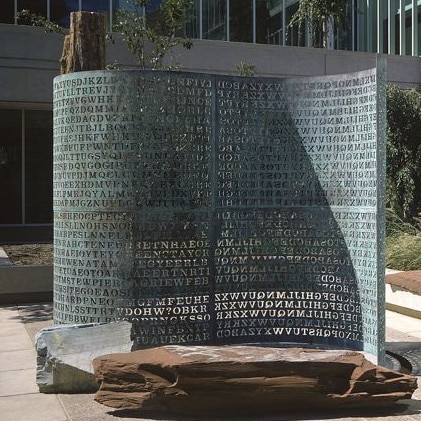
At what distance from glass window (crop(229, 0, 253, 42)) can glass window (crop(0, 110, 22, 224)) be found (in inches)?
325

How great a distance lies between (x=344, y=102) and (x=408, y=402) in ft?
9.49

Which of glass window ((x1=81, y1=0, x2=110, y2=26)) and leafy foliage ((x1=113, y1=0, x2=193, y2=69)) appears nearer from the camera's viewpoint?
leafy foliage ((x1=113, y1=0, x2=193, y2=69))

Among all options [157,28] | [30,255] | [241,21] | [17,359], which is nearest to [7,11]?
[241,21]

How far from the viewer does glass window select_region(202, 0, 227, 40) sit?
2336 cm

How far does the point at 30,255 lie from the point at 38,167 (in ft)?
26.8

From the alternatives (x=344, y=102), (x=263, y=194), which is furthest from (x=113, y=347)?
(x=344, y=102)

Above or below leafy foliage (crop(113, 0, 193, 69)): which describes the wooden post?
below

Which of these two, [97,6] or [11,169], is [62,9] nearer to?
[97,6]

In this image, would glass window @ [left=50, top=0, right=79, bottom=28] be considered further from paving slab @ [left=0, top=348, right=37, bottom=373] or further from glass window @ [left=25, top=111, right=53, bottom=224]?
paving slab @ [left=0, top=348, right=37, bottom=373]

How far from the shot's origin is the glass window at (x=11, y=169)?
20.6 m

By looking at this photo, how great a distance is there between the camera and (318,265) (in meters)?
6.77

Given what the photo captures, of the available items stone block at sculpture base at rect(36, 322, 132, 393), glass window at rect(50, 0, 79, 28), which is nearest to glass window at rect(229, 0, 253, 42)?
glass window at rect(50, 0, 79, 28)

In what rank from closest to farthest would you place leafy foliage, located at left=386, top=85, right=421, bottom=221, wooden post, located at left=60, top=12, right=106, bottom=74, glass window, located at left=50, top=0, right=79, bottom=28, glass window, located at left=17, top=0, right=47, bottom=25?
wooden post, located at left=60, top=12, right=106, bottom=74, leafy foliage, located at left=386, top=85, right=421, bottom=221, glass window, located at left=17, top=0, right=47, bottom=25, glass window, located at left=50, top=0, right=79, bottom=28

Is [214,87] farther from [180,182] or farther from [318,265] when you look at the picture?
[318,265]
